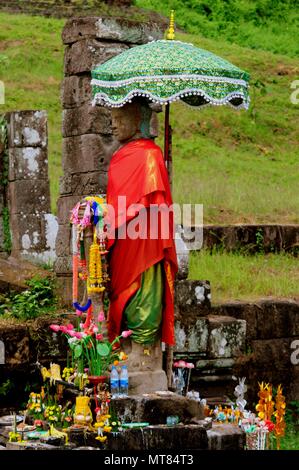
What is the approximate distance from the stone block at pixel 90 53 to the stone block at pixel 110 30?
0.05m

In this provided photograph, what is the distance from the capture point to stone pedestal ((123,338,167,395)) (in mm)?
8766

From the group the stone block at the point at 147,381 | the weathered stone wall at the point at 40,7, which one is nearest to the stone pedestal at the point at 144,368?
the stone block at the point at 147,381

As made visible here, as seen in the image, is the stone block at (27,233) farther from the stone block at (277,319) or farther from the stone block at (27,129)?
the stone block at (277,319)

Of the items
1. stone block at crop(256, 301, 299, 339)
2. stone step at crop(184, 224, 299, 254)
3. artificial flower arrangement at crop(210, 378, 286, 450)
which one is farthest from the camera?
stone step at crop(184, 224, 299, 254)

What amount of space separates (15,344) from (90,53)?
8.48 feet

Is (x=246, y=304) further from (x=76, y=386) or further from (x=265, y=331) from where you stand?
(x=76, y=386)

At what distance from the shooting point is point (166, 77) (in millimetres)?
8672

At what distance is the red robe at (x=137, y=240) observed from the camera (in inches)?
343

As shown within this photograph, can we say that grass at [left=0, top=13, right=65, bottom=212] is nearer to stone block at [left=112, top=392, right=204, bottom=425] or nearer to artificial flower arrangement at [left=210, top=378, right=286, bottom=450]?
artificial flower arrangement at [left=210, top=378, right=286, bottom=450]

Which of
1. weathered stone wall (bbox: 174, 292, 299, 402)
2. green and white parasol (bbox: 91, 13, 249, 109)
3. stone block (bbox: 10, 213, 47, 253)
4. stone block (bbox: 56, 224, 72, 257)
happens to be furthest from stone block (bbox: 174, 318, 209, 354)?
stone block (bbox: 10, 213, 47, 253)

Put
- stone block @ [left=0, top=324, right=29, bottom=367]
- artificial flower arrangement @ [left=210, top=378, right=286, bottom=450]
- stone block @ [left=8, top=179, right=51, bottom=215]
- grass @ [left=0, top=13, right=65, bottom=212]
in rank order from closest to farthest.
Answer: artificial flower arrangement @ [left=210, top=378, right=286, bottom=450], stone block @ [left=0, top=324, right=29, bottom=367], stone block @ [left=8, top=179, right=51, bottom=215], grass @ [left=0, top=13, right=65, bottom=212]

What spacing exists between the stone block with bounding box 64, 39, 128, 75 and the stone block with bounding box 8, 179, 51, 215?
2.20 meters

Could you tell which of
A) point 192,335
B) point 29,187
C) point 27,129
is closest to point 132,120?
point 192,335

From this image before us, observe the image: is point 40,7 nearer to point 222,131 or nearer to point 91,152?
point 222,131
